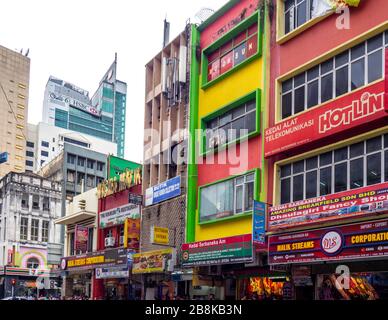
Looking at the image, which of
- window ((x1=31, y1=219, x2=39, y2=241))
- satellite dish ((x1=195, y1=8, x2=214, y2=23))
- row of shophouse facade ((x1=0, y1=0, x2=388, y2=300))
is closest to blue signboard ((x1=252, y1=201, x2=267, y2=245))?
row of shophouse facade ((x1=0, y1=0, x2=388, y2=300))

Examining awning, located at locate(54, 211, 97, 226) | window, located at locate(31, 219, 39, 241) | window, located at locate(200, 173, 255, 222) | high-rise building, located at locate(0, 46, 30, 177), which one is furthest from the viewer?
high-rise building, located at locate(0, 46, 30, 177)

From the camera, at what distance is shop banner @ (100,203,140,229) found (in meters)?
30.6

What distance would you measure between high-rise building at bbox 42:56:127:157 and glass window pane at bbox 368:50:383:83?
496 ft

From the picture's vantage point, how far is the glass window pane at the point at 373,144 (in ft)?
54.6

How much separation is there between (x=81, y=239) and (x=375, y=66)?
2404 cm

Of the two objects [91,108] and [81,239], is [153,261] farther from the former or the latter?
[91,108]

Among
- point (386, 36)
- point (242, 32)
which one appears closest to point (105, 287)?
→ point (242, 32)

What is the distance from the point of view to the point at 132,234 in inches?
1154

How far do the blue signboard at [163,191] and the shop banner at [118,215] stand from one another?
1.72m

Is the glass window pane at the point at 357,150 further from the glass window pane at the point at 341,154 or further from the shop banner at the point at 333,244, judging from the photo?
the shop banner at the point at 333,244

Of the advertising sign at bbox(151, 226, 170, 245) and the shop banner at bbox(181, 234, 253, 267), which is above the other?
the advertising sign at bbox(151, 226, 170, 245)

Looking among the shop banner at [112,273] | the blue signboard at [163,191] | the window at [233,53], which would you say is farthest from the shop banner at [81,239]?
the window at [233,53]

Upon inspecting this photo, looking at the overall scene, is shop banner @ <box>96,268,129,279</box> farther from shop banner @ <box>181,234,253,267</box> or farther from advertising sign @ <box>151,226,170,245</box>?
shop banner @ <box>181,234,253,267</box>

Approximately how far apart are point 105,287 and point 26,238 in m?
A: 31.8
